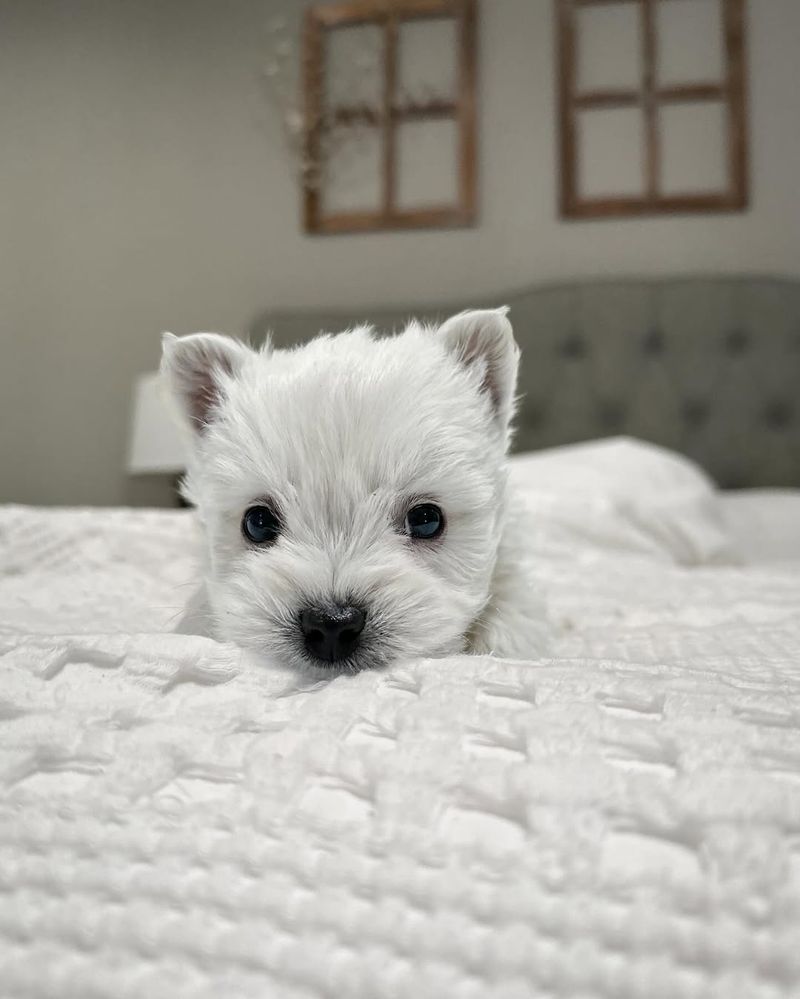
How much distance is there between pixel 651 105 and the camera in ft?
9.83

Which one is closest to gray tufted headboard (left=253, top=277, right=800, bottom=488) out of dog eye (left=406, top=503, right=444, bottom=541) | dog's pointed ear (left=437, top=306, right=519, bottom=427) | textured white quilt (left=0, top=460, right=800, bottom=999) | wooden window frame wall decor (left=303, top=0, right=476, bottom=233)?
wooden window frame wall decor (left=303, top=0, right=476, bottom=233)

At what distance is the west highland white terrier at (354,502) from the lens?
2.50ft

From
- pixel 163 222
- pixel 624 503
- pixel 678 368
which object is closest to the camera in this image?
pixel 624 503

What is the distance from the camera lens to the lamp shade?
9.33 ft

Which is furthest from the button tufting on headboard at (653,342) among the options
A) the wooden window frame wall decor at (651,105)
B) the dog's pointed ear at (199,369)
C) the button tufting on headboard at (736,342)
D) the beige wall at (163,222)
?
the dog's pointed ear at (199,369)

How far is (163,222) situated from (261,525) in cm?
315

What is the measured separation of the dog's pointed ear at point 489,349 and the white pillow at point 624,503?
0.78 m

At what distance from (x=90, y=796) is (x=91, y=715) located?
9 centimetres

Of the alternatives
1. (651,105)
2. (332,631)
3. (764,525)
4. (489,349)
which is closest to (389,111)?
(651,105)

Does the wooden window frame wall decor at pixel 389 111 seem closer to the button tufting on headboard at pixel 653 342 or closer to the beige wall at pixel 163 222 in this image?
the beige wall at pixel 163 222

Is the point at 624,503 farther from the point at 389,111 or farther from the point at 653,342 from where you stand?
the point at 389,111

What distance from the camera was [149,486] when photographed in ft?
11.3

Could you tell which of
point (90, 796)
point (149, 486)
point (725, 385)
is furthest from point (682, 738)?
point (149, 486)

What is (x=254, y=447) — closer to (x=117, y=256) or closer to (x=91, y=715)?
(x=91, y=715)
